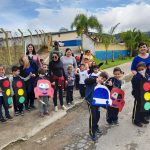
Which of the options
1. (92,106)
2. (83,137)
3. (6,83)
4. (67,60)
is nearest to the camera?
(92,106)

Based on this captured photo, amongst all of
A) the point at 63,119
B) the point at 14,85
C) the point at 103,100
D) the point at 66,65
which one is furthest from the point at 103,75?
the point at 66,65

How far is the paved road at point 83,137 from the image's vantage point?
5.27 metres

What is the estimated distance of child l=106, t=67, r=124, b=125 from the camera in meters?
6.15

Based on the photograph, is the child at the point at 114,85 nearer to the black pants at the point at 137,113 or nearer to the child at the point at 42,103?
the black pants at the point at 137,113

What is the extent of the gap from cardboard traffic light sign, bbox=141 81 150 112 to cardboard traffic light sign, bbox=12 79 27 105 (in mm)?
3024

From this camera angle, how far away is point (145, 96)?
20.2ft

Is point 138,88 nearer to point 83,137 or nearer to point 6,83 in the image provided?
point 83,137

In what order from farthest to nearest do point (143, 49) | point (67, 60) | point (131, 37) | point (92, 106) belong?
1. point (131, 37)
2. point (67, 60)
3. point (143, 49)
4. point (92, 106)

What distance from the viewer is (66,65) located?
28.1ft

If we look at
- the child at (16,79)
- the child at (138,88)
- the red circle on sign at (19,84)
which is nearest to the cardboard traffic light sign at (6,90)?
the child at (16,79)

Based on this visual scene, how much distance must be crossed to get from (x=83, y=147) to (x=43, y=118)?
1.94m

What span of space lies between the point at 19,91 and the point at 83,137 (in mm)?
2314

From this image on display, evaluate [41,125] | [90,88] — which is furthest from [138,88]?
[41,125]

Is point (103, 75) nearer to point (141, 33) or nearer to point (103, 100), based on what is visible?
point (103, 100)
